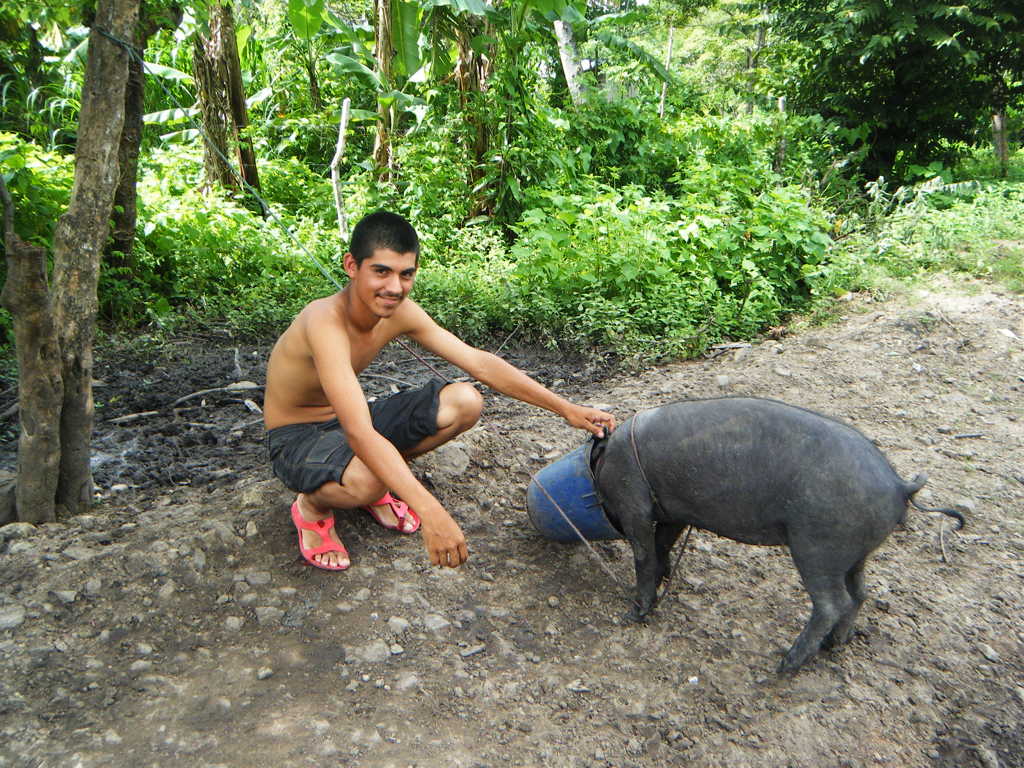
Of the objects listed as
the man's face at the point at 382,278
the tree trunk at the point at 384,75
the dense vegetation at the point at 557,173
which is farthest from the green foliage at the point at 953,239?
the man's face at the point at 382,278

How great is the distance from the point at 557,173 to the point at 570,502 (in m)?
5.72

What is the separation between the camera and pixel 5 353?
464cm

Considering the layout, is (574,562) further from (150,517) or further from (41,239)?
(41,239)

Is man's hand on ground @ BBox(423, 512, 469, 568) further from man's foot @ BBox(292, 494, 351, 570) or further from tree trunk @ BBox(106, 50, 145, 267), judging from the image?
tree trunk @ BBox(106, 50, 145, 267)

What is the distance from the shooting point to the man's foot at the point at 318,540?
2879 mm

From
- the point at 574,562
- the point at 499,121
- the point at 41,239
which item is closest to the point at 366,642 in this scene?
the point at 574,562

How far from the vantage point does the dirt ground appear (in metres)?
2.15

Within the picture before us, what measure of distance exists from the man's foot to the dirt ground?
58 millimetres

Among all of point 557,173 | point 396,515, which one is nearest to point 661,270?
point 557,173

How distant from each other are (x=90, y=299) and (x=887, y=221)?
767 centimetres

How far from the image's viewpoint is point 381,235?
2.61m

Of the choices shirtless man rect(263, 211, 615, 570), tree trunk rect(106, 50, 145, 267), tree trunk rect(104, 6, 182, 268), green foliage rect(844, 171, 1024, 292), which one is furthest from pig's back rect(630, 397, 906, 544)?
green foliage rect(844, 171, 1024, 292)

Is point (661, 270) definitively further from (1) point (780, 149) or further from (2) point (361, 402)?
(1) point (780, 149)

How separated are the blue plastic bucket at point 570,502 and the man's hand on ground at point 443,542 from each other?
2.11 feet
